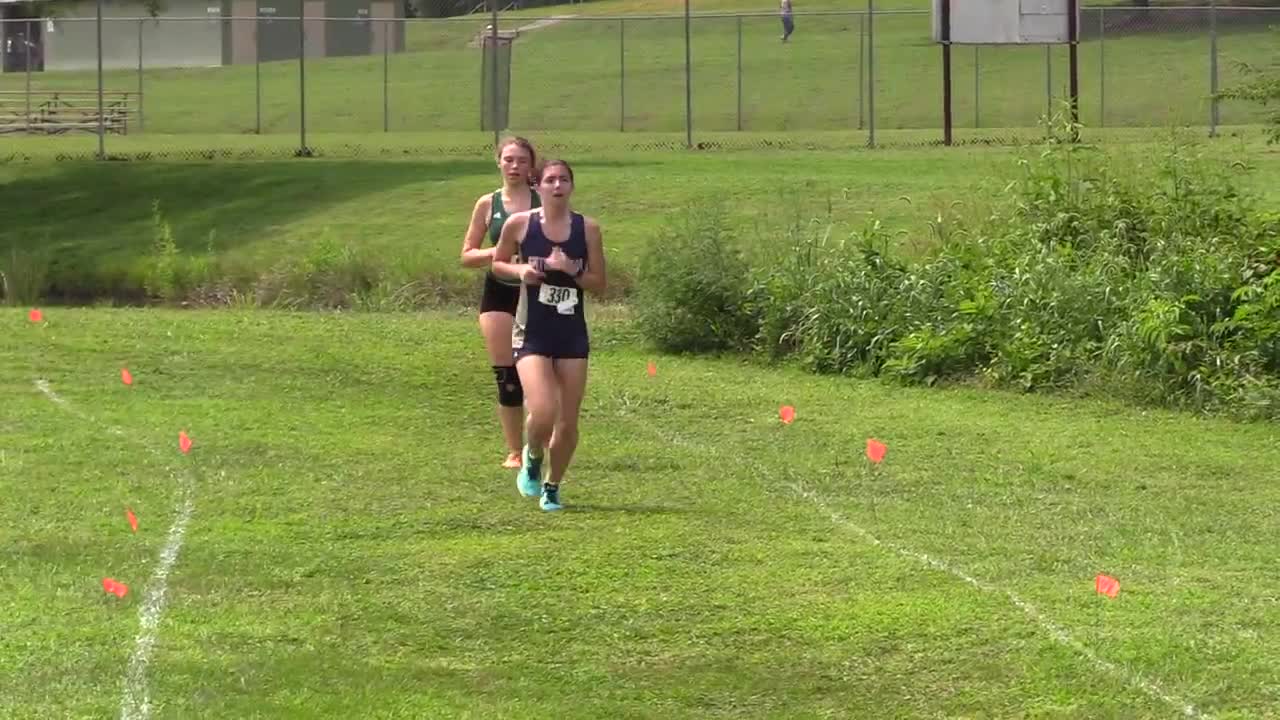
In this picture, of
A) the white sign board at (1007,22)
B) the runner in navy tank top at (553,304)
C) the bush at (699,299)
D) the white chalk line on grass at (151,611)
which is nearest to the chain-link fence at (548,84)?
the white sign board at (1007,22)

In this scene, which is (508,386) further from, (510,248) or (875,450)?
(875,450)

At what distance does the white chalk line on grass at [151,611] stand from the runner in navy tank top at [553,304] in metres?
1.74

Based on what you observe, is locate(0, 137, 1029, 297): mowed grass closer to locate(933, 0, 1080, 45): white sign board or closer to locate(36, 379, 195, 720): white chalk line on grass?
locate(933, 0, 1080, 45): white sign board

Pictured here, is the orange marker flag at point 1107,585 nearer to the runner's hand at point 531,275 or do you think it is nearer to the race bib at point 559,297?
A: the race bib at point 559,297

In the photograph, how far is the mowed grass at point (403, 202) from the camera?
2153 centimetres

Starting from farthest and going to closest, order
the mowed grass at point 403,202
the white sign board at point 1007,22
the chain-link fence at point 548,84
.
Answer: the chain-link fence at point 548,84 → the white sign board at point 1007,22 → the mowed grass at point 403,202

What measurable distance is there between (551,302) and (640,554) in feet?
4.91

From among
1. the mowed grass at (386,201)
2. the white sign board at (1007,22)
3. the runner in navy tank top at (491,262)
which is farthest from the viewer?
the white sign board at (1007,22)

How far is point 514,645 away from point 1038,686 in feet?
6.10

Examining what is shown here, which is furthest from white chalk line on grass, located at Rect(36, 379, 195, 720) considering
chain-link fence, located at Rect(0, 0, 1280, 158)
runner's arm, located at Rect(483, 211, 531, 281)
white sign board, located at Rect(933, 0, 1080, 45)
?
chain-link fence, located at Rect(0, 0, 1280, 158)

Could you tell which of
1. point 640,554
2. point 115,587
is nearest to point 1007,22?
point 640,554

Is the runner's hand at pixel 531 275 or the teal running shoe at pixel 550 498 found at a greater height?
the runner's hand at pixel 531 275

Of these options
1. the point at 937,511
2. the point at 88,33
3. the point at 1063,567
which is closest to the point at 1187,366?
the point at 937,511

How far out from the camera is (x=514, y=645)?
7.20 meters
